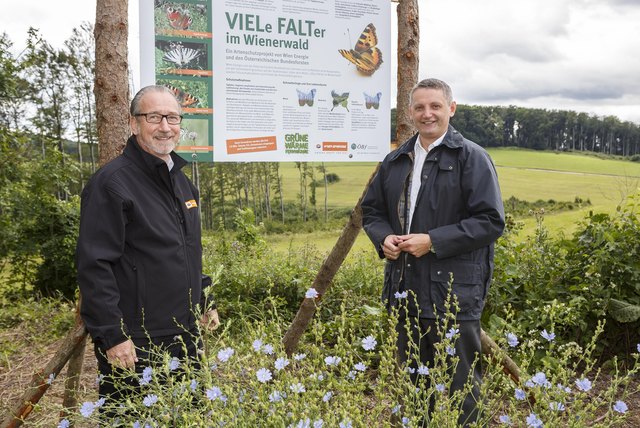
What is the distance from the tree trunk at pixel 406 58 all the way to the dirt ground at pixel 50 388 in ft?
7.64

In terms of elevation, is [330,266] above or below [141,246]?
below

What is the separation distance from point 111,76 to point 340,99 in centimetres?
149

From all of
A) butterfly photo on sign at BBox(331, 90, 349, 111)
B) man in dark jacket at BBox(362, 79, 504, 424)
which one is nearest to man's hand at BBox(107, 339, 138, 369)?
man in dark jacket at BBox(362, 79, 504, 424)

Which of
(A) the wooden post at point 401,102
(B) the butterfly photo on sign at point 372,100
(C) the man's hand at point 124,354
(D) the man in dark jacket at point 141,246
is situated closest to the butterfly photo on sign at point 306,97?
(B) the butterfly photo on sign at point 372,100

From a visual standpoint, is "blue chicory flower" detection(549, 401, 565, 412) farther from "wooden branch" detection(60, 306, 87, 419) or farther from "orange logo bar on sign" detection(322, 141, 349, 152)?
"wooden branch" detection(60, 306, 87, 419)

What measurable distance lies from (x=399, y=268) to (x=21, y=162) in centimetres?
745

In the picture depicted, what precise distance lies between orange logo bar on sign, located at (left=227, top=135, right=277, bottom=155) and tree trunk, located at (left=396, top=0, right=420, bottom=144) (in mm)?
946

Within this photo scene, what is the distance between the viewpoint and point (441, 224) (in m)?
2.80

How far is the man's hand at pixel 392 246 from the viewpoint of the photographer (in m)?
2.79

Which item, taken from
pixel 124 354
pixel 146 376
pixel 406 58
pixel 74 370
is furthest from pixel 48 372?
pixel 406 58

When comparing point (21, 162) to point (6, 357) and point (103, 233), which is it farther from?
point (103, 233)

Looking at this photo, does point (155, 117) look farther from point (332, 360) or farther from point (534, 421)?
point (534, 421)

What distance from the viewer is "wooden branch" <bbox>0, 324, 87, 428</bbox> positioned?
Result: 131 inches

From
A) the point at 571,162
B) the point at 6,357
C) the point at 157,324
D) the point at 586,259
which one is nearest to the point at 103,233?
the point at 157,324
